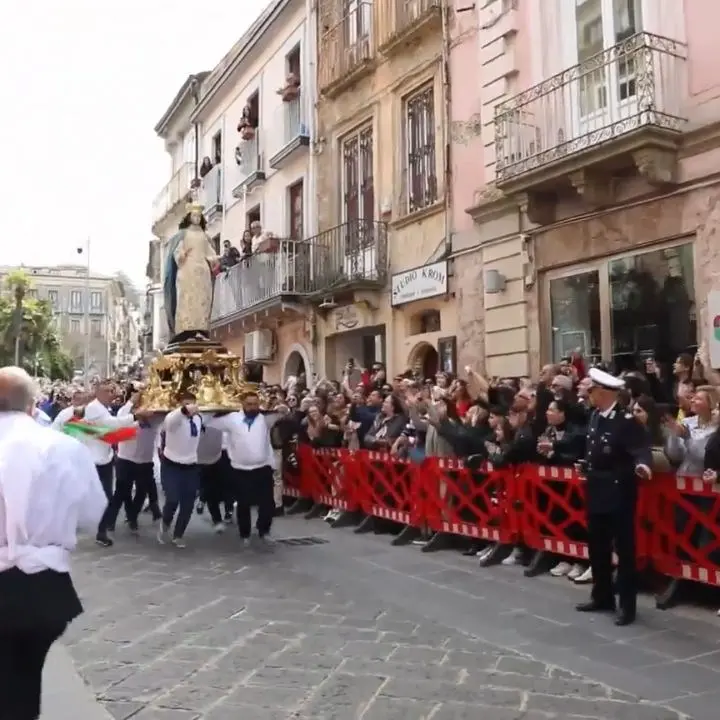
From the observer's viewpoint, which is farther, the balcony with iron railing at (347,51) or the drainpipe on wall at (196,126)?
the drainpipe on wall at (196,126)

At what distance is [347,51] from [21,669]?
51.8ft

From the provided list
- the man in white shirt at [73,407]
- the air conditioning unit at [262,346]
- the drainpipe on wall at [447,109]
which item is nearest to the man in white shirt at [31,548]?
the man in white shirt at [73,407]

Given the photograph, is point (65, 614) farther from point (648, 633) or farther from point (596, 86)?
point (596, 86)

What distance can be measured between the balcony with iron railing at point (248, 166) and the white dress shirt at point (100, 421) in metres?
12.2

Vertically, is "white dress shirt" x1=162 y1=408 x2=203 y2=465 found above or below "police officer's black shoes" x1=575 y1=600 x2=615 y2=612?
above

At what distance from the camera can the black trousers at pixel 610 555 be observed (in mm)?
6430

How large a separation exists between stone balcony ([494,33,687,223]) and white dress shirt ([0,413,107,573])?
310 inches

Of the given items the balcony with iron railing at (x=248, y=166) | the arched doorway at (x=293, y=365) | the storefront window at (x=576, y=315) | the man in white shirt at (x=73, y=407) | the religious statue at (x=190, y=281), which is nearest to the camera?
the man in white shirt at (x=73, y=407)

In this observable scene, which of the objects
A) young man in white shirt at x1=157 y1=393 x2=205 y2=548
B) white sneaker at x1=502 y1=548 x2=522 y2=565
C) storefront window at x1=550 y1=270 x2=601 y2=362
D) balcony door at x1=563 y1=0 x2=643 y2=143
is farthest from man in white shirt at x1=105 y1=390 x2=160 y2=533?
balcony door at x1=563 y1=0 x2=643 y2=143

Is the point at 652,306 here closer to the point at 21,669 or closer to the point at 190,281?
the point at 190,281

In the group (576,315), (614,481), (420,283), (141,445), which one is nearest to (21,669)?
(614,481)

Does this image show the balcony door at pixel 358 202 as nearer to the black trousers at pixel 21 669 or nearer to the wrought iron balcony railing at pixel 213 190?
the wrought iron balcony railing at pixel 213 190

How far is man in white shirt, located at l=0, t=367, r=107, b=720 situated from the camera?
365cm

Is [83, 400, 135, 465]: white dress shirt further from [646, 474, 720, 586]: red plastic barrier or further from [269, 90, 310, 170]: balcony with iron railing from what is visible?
[269, 90, 310, 170]: balcony with iron railing
